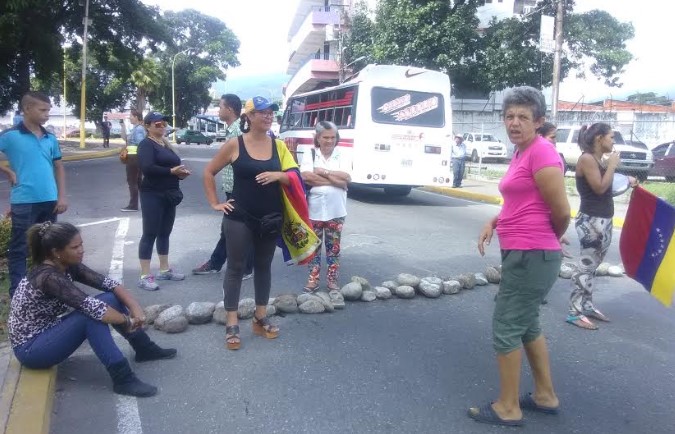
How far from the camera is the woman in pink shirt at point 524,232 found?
322cm

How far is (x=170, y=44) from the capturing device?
27.2 meters

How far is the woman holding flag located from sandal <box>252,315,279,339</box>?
28 centimetres

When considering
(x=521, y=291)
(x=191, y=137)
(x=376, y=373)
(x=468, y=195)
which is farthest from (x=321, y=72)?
(x=521, y=291)

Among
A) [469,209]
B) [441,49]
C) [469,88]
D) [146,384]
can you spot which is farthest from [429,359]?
[469,88]

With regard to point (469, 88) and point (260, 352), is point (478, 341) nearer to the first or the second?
point (260, 352)

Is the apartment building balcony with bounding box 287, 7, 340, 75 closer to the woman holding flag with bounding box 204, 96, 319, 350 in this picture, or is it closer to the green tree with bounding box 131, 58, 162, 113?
the green tree with bounding box 131, 58, 162, 113

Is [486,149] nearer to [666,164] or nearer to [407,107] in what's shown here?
[666,164]

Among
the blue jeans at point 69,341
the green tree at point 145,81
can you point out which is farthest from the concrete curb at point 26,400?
the green tree at point 145,81

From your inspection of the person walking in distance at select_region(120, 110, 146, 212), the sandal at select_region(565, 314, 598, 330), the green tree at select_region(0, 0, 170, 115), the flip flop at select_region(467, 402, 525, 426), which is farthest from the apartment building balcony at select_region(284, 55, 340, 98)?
the flip flop at select_region(467, 402, 525, 426)

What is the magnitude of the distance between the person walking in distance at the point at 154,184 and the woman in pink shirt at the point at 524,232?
146 inches

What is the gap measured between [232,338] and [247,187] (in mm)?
1145

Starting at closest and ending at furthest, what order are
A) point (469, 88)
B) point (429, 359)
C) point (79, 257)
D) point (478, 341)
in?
1. point (79, 257)
2. point (429, 359)
3. point (478, 341)
4. point (469, 88)

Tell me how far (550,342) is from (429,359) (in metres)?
1.11

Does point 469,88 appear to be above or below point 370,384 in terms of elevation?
above
